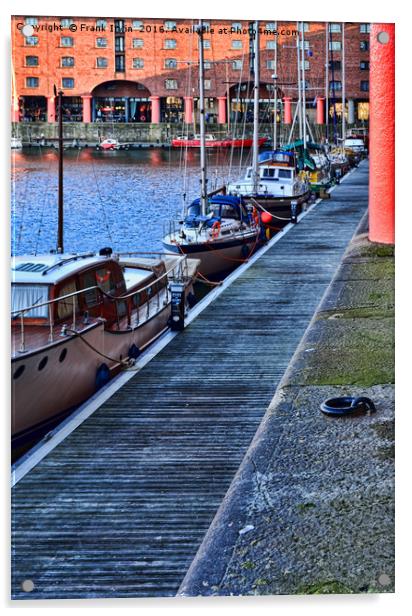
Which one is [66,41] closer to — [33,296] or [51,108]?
[51,108]

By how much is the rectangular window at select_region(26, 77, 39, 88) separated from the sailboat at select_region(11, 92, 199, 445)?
95 cm

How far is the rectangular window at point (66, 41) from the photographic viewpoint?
5.42 m

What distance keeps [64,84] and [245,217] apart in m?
12.4

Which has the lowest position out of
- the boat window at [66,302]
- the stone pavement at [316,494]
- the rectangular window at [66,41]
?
the stone pavement at [316,494]

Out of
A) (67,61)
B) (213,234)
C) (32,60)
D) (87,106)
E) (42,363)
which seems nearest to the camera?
(32,60)

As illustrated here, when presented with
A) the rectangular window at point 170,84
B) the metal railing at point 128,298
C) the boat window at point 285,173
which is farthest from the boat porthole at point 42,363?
the boat window at point 285,173

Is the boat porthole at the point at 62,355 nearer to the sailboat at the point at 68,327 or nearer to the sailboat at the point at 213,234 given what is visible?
the sailboat at the point at 68,327

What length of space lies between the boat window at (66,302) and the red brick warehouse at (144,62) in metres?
1.31

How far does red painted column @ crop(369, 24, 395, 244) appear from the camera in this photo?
566 cm

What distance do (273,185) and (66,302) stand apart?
14174 millimetres

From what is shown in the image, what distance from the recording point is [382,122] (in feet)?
18.8

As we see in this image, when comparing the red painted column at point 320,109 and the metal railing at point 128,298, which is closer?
the metal railing at point 128,298

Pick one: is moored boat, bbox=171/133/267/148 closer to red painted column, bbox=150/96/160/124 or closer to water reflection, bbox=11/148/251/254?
water reflection, bbox=11/148/251/254

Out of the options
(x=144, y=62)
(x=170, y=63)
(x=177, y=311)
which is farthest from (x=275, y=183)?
(x=144, y=62)
